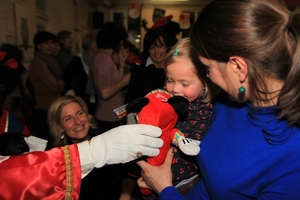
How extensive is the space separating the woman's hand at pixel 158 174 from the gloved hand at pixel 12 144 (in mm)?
702

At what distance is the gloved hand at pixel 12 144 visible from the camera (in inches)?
52.4

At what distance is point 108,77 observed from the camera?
7.88 feet

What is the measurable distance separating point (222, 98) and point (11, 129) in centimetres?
135

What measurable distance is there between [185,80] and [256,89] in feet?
1.65

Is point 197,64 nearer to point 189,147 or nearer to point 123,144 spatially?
point 189,147

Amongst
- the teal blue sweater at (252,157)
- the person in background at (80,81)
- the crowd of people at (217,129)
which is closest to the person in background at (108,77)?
the person in background at (80,81)

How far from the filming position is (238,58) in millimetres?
756

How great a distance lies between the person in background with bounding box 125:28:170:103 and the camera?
208cm

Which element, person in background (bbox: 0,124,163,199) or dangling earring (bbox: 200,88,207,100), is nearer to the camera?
person in background (bbox: 0,124,163,199)

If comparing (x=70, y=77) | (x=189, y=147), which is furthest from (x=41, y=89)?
(x=189, y=147)

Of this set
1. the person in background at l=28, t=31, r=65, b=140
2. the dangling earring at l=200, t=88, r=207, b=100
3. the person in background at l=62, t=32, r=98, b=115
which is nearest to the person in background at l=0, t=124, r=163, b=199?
the dangling earring at l=200, t=88, r=207, b=100

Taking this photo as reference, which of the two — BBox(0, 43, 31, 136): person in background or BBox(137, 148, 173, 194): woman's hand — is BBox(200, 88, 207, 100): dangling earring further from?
BBox(0, 43, 31, 136): person in background

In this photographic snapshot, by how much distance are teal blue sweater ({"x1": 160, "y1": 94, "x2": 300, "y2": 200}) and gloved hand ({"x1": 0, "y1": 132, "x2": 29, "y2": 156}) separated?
1.00m

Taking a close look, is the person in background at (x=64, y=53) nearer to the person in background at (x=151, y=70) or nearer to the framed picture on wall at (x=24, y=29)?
the framed picture on wall at (x=24, y=29)
